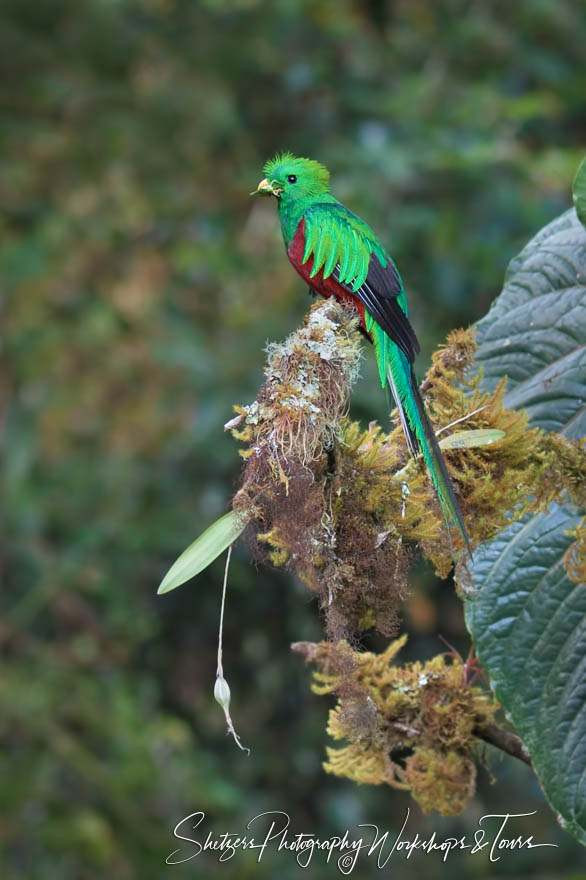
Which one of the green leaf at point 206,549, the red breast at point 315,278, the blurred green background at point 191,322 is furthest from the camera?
the blurred green background at point 191,322

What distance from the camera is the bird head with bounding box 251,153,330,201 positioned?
7.67 feet

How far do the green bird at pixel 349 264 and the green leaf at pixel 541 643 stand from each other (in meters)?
0.29

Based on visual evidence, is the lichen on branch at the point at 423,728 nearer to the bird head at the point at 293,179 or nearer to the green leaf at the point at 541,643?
the green leaf at the point at 541,643

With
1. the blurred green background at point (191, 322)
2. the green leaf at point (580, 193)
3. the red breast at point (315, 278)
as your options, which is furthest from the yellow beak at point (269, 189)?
the blurred green background at point (191, 322)

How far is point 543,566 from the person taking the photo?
174cm

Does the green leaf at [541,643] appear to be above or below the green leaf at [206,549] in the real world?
below

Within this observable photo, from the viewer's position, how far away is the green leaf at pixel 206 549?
1.47 meters

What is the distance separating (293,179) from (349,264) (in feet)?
1.16

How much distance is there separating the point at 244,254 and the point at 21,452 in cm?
127

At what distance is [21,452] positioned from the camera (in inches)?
170

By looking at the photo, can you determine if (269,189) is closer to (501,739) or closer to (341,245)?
(341,245)

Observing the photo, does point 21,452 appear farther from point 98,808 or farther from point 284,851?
point 284,851

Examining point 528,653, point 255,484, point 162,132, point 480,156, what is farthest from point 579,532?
point 162,132

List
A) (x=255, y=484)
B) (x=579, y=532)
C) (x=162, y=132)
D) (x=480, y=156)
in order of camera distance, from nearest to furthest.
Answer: (x=255, y=484)
(x=579, y=532)
(x=480, y=156)
(x=162, y=132)
